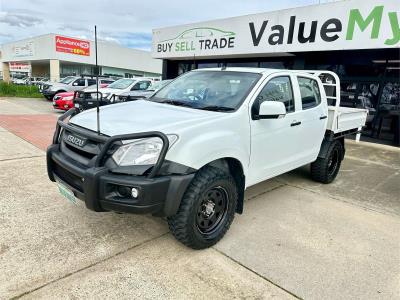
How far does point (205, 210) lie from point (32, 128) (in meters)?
7.54

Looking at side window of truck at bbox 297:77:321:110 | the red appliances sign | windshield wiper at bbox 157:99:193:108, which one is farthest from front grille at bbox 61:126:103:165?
the red appliances sign

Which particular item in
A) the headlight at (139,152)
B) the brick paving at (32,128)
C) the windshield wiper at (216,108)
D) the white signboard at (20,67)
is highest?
the white signboard at (20,67)

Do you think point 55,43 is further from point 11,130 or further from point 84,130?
point 84,130

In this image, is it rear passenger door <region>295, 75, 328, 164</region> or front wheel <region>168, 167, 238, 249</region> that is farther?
rear passenger door <region>295, 75, 328, 164</region>

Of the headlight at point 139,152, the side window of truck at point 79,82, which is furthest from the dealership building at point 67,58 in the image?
the headlight at point 139,152

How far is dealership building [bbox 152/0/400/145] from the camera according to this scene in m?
8.93

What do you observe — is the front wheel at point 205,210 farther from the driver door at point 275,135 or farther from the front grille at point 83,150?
the front grille at point 83,150

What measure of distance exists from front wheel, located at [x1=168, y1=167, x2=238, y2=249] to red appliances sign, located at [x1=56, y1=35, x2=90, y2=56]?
38556 mm

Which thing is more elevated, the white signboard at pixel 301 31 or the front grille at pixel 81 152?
the white signboard at pixel 301 31

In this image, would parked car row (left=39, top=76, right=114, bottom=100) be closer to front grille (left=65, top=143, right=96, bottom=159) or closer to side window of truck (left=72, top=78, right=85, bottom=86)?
side window of truck (left=72, top=78, right=85, bottom=86)

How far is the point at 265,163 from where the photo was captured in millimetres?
3811

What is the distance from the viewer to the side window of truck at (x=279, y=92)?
12.1 ft

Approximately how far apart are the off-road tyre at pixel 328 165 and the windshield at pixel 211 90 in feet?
7.06

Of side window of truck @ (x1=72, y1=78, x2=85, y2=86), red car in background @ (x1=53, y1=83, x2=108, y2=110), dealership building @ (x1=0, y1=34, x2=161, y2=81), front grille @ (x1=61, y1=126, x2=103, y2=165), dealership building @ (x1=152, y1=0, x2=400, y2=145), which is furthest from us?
dealership building @ (x1=0, y1=34, x2=161, y2=81)
